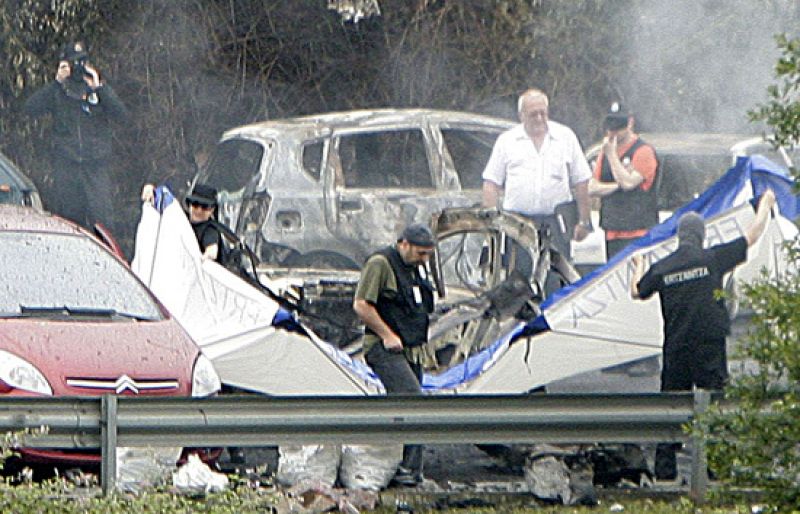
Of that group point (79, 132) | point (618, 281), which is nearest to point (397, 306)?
point (618, 281)

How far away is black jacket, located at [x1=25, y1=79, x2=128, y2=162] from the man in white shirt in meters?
3.82

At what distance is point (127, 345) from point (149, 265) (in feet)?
6.54

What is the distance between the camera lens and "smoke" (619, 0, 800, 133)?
843 inches

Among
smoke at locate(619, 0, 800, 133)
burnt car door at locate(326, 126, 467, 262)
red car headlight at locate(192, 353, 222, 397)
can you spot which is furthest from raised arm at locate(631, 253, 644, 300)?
smoke at locate(619, 0, 800, 133)

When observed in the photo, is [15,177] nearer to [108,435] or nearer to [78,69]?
[78,69]

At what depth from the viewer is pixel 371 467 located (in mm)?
10578

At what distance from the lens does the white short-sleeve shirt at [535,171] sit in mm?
15094

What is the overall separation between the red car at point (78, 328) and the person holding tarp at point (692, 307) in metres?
2.81

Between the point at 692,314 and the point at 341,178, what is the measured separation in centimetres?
540

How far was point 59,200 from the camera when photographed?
1748 centimetres

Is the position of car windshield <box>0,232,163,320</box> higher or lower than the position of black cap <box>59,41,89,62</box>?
A: lower

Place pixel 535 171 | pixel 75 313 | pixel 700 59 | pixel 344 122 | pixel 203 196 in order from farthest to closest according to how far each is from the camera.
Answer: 1. pixel 700 59
2. pixel 344 122
3. pixel 535 171
4. pixel 203 196
5. pixel 75 313

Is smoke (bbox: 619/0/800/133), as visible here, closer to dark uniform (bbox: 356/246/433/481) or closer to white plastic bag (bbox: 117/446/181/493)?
dark uniform (bbox: 356/246/433/481)

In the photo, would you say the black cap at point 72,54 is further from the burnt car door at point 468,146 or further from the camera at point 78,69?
the burnt car door at point 468,146
